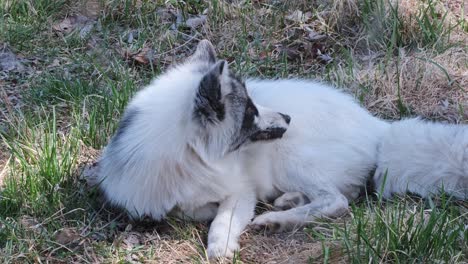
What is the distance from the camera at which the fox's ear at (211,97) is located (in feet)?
11.4

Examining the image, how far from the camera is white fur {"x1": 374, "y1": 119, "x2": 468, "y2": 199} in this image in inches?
147

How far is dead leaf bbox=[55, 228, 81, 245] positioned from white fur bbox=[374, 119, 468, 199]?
1.76 meters

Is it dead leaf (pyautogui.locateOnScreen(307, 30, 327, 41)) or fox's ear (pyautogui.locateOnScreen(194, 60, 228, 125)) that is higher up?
fox's ear (pyautogui.locateOnScreen(194, 60, 228, 125))

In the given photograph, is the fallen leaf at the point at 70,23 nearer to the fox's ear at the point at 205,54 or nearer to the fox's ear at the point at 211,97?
the fox's ear at the point at 205,54

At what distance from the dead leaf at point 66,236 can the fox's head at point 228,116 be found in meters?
0.85

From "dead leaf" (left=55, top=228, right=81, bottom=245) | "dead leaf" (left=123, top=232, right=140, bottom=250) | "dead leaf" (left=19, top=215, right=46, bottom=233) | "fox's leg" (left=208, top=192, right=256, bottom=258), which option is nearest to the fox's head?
"fox's leg" (left=208, top=192, right=256, bottom=258)

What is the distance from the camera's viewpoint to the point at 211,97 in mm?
3521

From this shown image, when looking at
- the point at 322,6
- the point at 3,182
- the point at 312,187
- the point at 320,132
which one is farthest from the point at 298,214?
the point at 322,6

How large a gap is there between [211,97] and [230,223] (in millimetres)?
695

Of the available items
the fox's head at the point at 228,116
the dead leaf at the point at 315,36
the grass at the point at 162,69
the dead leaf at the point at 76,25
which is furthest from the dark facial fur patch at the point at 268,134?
the dead leaf at the point at 76,25

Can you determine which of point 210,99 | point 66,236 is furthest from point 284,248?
point 66,236

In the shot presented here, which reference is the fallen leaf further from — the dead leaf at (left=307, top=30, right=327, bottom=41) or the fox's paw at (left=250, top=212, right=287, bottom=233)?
the fox's paw at (left=250, top=212, right=287, bottom=233)

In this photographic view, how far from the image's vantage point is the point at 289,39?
19.8ft

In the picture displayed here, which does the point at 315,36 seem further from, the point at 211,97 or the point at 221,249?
the point at 221,249
